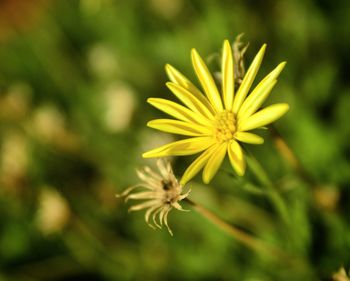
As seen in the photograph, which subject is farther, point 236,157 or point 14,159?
point 14,159

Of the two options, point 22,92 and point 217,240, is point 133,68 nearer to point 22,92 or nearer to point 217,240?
point 22,92

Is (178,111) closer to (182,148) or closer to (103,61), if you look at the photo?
(182,148)

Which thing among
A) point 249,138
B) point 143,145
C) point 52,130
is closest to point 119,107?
point 143,145

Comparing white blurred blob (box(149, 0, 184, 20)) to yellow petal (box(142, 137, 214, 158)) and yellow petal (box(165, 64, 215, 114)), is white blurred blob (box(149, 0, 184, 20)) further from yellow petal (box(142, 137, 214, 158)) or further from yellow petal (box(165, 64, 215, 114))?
yellow petal (box(142, 137, 214, 158))

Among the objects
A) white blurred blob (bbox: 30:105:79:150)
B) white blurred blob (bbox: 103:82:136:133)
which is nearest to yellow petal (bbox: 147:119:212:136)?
white blurred blob (bbox: 103:82:136:133)

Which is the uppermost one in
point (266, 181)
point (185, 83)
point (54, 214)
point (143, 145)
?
point (143, 145)
